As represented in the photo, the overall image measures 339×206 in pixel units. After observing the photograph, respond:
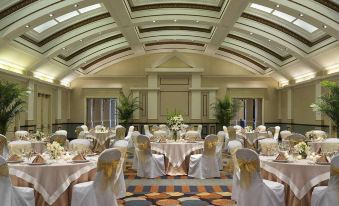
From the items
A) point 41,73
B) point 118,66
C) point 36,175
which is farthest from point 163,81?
point 36,175

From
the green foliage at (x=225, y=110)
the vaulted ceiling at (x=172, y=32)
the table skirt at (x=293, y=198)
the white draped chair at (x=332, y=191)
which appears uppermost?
the vaulted ceiling at (x=172, y=32)

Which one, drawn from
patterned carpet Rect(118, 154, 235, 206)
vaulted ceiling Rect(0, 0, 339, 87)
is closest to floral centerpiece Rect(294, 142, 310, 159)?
patterned carpet Rect(118, 154, 235, 206)

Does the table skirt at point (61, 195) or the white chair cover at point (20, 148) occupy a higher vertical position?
the white chair cover at point (20, 148)

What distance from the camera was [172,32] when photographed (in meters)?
14.6

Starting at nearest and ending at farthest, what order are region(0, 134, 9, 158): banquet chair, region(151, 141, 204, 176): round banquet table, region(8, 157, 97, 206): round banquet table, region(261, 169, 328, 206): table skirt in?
region(8, 157, 97, 206): round banquet table
region(261, 169, 328, 206): table skirt
region(0, 134, 9, 158): banquet chair
region(151, 141, 204, 176): round banquet table

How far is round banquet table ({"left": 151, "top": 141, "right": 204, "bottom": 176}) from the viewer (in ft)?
27.0

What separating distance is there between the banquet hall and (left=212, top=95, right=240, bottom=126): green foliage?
6 centimetres

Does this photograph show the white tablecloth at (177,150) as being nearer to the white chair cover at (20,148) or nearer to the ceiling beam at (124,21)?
the white chair cover at (20,148)

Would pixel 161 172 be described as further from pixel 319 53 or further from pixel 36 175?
pixel 319 53

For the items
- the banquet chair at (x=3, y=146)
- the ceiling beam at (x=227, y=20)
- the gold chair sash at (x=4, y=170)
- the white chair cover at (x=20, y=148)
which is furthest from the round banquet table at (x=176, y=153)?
the gold chair sash at (x=4, y=170)

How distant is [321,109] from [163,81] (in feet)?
27.6

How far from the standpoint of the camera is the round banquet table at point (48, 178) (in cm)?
461

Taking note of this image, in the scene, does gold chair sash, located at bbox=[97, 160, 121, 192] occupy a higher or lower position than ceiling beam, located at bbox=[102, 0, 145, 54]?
lower

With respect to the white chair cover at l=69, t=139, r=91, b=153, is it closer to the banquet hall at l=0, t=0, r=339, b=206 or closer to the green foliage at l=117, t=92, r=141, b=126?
the banquet hall at l=0, t=0, r=339, b=206
